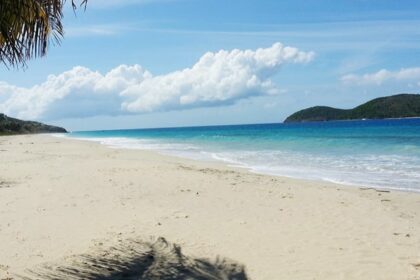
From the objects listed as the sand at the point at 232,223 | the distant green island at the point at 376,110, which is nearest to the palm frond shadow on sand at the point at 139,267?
the sand at the point at 232,223

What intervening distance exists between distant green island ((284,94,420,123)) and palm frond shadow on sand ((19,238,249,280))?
145442mm

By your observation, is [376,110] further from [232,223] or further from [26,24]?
[26,24]

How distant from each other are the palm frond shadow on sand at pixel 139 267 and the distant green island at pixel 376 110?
145442 mm

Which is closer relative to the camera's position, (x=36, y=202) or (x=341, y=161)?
(x=36, y=202)

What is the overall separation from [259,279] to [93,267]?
6.22 feet

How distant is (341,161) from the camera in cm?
1984

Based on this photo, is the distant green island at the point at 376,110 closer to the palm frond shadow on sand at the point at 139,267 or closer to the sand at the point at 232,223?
the sand at the point at 232,223

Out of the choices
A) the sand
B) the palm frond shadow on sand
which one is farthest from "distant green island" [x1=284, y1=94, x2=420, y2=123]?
the palm frond shadow on sand

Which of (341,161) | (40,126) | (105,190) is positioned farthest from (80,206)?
(40,126)

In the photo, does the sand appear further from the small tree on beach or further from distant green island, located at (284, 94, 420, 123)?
distant green island, located at (284, 94, 420, 123)

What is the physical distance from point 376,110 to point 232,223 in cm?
15278

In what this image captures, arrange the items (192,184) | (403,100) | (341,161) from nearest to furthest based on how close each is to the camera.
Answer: (192,184)
(341,161)
(403,100)

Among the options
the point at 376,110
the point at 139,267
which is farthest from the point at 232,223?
the point at 376,110

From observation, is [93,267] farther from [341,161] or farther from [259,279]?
[341,161]
